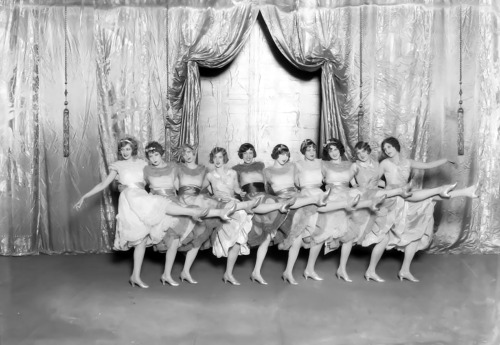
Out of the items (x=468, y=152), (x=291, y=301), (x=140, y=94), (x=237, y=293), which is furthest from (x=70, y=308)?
(x=468, y=152)

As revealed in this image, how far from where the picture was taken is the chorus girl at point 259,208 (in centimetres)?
500

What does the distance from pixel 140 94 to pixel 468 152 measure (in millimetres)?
3475

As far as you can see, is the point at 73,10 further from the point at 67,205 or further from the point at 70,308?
the point at 70,308

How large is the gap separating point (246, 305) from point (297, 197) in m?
1.08

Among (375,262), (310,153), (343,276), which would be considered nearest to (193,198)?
(310,153)

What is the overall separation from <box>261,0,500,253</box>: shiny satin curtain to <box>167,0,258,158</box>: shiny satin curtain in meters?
0.76

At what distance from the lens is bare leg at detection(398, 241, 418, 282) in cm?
514

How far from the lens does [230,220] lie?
498 cm

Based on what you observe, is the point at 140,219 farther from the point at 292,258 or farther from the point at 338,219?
the point at 338,219

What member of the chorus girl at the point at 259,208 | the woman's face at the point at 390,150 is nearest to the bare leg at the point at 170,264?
the chorus girl at the point at 259,208

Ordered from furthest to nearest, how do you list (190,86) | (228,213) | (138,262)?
(190,86), (138,262), (228,213)

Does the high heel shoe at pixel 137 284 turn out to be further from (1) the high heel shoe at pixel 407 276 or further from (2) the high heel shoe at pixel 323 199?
(1) the high heel shoe at pixel 407 276

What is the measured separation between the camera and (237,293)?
481 centimetres

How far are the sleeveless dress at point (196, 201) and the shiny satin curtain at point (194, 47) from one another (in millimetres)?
584
